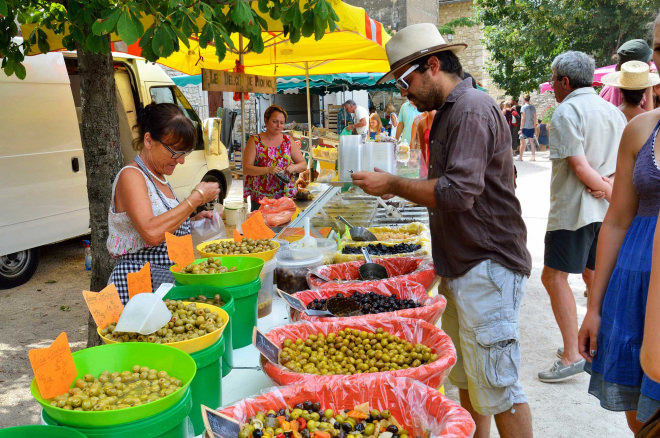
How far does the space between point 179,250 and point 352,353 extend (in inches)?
32.6

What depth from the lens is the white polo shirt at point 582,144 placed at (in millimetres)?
3471

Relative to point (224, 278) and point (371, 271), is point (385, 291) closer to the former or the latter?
point (371, 271)

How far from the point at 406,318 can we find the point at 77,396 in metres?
1.25

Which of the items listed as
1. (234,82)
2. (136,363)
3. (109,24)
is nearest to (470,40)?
(234,82)

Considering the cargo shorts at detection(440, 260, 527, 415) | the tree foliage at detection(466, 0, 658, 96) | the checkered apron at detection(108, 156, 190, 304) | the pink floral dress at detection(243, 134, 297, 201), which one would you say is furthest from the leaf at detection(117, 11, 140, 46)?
the tree foliage at detection(466, 0, 658, 96)

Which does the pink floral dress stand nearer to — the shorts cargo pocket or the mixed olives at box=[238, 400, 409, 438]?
the shorts cargo pocket

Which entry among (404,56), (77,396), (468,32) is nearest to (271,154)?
(404,56)

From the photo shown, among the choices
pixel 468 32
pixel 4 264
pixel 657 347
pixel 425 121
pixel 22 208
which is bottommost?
pixel 4 264

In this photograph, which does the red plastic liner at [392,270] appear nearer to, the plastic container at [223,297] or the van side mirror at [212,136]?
the plastic container at [223,297]

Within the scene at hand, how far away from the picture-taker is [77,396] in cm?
122

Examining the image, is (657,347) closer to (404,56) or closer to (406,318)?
(406,318)

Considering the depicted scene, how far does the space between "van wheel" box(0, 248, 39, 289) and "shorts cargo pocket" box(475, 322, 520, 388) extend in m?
5.88

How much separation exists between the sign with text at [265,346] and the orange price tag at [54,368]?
1.78ft

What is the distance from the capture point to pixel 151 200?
8.40 feet
